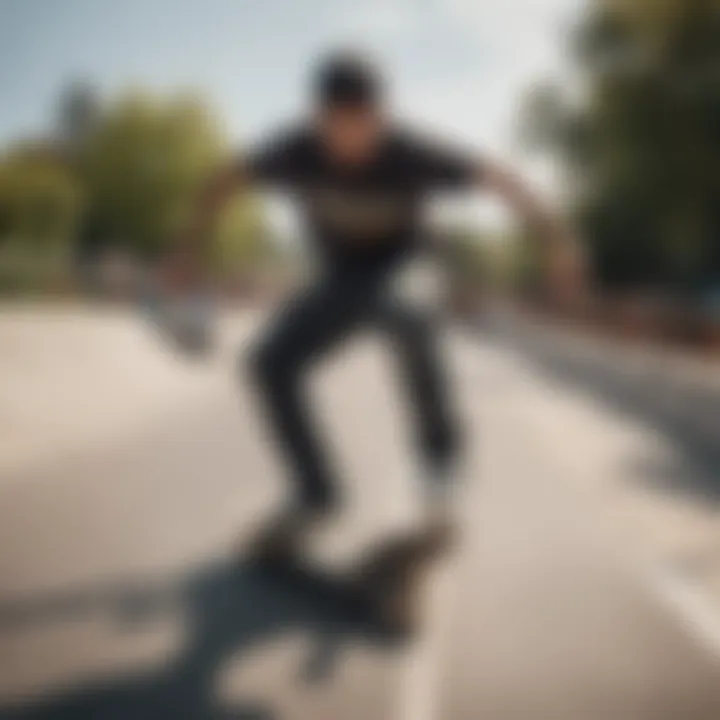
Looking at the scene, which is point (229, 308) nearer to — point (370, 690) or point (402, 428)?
point (370, 690)

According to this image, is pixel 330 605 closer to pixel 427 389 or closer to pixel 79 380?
pixel 427 389

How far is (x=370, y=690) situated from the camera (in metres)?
3.38

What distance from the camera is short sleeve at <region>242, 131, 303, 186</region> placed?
13.6 ft

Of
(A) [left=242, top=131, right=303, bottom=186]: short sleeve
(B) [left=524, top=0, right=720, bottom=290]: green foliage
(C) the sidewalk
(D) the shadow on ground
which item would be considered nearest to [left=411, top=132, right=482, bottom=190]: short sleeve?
(A) [left=242, top=131, right=303, bottom=186]: short sleeve

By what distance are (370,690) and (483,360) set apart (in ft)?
76.3

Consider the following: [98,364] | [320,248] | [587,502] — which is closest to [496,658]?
[320,248]

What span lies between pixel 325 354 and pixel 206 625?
1326mm

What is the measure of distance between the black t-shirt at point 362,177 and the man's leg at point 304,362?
12.5 inches

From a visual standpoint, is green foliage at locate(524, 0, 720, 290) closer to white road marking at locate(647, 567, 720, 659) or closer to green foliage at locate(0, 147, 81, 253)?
green foliage at locate(0, 147, 81, 253)

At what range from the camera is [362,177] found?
14.0ft

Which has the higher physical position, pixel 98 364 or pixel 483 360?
pixel 483 360

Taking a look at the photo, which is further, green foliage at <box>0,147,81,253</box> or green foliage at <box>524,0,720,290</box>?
green foliage at <box>524,0,720,290</box>

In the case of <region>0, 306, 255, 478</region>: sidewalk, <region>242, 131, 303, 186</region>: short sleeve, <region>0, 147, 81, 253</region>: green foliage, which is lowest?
<region>242, 131, 303, 186</region>: short sleeve

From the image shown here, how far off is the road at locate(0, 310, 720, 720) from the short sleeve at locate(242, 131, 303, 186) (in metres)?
0.96
